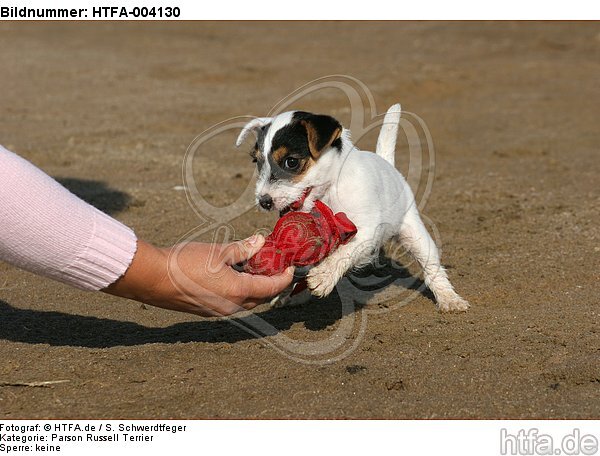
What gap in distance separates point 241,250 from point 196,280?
399 millimetres

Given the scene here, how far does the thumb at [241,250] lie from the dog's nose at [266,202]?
523 millimetres

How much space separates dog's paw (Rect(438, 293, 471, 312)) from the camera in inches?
207

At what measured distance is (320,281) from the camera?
15.4ft

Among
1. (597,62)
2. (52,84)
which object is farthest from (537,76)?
(52,84)

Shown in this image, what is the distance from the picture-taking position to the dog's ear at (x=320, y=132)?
4879mm

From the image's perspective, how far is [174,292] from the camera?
3764mm

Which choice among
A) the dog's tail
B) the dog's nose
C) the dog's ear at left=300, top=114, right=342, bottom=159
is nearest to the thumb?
the dog's nose

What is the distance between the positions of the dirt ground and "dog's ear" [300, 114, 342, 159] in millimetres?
946

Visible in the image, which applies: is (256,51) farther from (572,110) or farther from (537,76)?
(572,110)

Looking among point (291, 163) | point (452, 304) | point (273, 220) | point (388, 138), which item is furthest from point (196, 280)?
point (273, 220)

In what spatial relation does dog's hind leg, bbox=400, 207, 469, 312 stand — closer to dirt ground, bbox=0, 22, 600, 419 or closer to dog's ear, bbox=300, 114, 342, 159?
dirt ground, bbox=0, 22, 600, 419

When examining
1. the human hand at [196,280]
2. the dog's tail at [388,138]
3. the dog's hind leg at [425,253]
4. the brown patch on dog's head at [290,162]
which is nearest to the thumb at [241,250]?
the human hand at [196,280]

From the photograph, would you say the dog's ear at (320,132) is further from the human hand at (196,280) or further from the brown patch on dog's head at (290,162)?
the human hand at (196,280)

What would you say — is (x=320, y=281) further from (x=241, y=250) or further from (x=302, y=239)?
(x=241, y=250)
